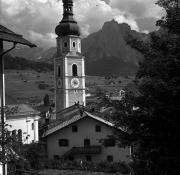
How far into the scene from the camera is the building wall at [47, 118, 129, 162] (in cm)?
4091

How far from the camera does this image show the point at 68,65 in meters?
76.3

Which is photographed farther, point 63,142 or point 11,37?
point 63,142

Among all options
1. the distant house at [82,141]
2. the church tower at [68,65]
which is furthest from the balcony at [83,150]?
the church tower at [68,65]

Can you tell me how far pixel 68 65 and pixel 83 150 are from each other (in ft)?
119

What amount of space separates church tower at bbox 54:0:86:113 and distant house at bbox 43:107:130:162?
31.0 m

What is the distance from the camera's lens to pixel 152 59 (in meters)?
9.53

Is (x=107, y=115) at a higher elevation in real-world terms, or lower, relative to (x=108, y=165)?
higher

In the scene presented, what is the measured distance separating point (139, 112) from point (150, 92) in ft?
1.72

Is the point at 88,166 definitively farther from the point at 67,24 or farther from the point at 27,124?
the point at 67,24

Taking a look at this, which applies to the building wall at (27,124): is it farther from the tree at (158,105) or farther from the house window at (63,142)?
the tree at (158,105)

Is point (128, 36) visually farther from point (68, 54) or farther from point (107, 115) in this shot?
point (68, 54)

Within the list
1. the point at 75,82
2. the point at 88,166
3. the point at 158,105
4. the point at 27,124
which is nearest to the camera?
the point at 158,105

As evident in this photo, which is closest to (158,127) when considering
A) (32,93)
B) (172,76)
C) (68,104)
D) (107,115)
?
(172,76)

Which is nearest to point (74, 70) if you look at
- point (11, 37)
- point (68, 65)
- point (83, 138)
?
point (68, 65)
